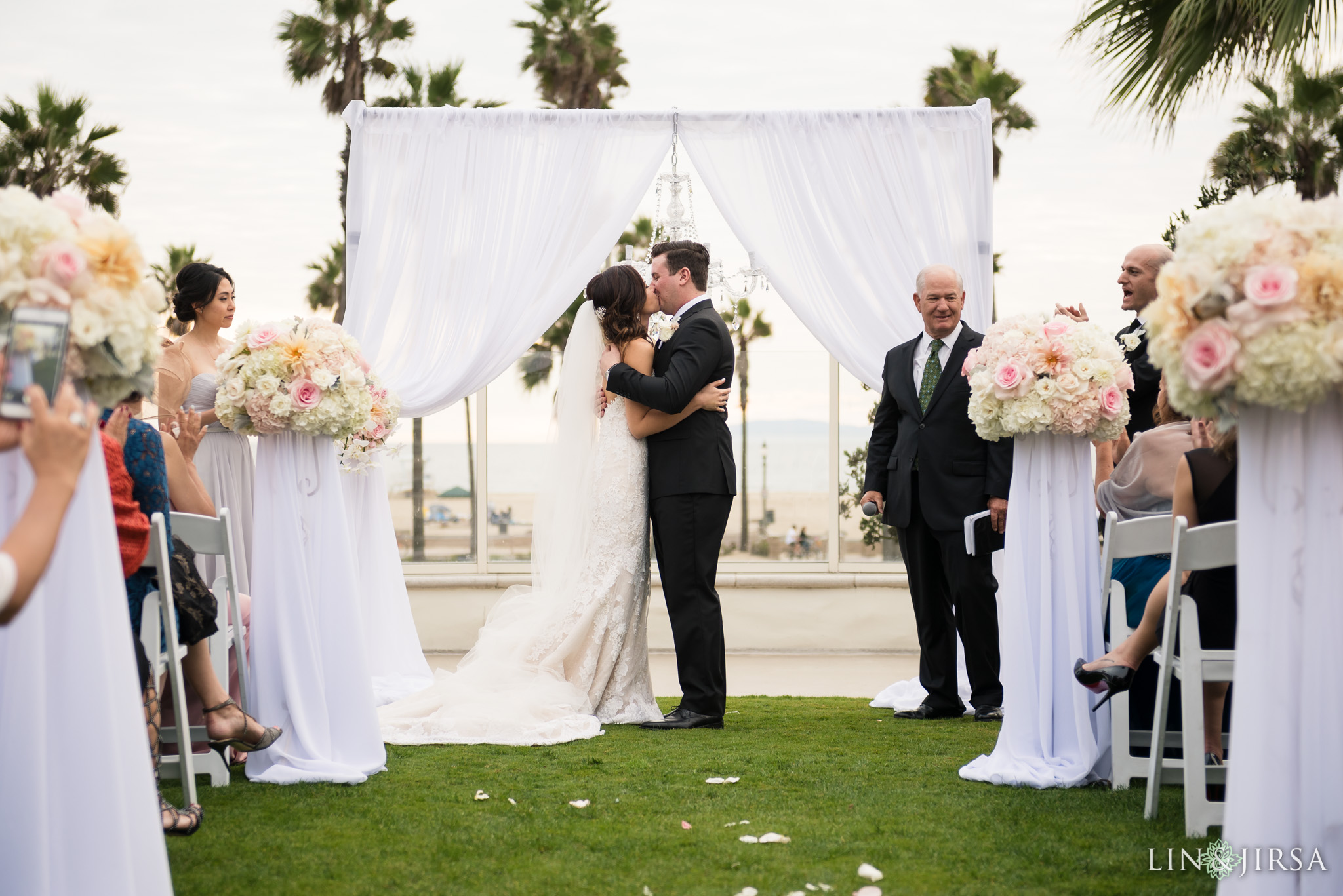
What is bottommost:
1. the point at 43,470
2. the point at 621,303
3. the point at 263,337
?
the point at 43,470

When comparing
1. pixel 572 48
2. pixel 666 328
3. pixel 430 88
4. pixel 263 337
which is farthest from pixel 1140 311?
pixel 572 48

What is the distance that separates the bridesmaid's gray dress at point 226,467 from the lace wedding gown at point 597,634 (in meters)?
1.00

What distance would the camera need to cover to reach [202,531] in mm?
3596

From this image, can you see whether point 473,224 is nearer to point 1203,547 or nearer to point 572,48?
point 1203,547

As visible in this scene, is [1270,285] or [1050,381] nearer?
[1270,285]

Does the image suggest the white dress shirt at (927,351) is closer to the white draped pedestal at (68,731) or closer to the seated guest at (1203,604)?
the seated guest at (1203,604)

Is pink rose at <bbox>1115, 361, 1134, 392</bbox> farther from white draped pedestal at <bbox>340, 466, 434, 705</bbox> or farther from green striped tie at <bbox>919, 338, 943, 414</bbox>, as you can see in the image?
white draped pedestal at <bbox>340, 466, 434, 705</bbox>

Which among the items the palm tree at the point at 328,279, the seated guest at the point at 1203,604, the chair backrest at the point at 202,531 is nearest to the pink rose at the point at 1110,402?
the seated guest at the point at 1203,604

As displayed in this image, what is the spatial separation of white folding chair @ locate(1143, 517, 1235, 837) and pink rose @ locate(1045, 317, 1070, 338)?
96 cm

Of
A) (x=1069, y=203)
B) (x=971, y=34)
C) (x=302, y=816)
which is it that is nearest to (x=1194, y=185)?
(x=1069, y=203)

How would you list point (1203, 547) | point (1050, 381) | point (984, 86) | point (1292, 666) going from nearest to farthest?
point (1292, 666), point (1203, 547), point (1050, 381), point (984, 86)

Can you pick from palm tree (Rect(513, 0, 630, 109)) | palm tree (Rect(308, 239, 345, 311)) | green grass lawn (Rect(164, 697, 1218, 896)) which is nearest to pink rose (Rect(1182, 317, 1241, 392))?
green grass lawn (Rect(164, 697, 1218, 896))

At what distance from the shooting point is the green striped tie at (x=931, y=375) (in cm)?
488

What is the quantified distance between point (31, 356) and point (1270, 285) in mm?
2063
